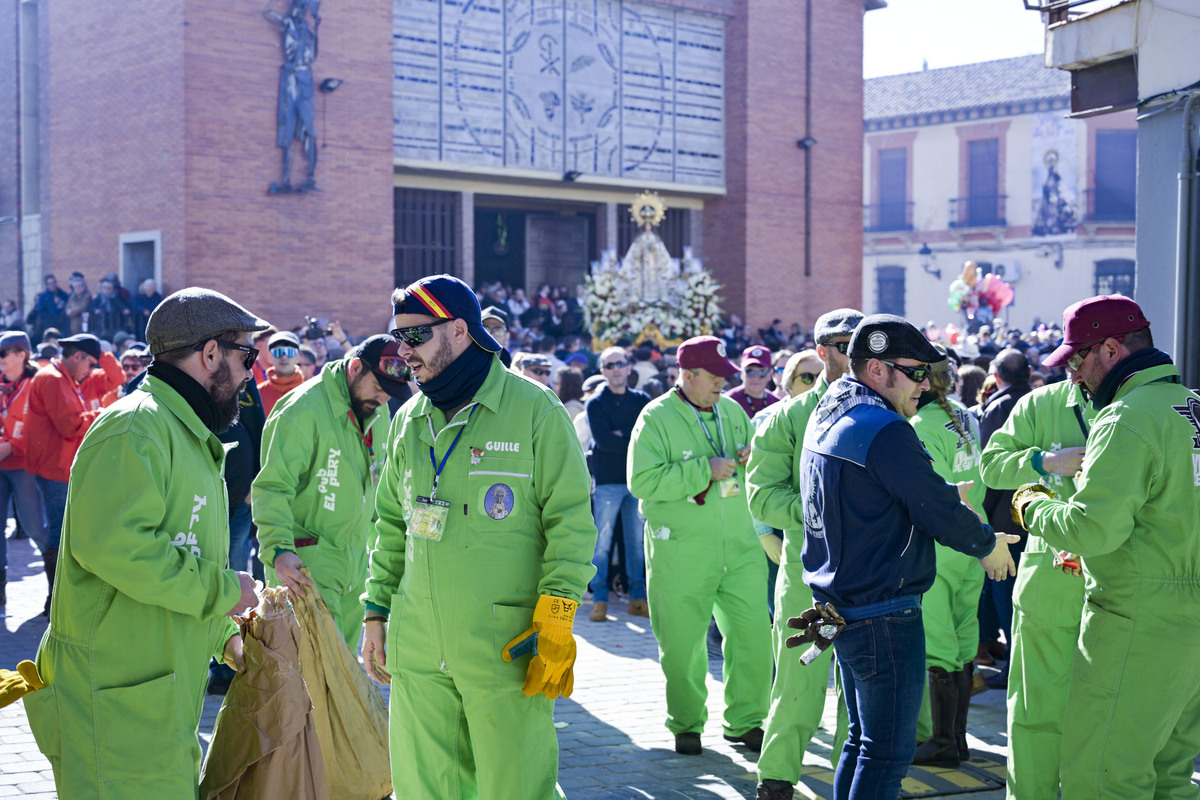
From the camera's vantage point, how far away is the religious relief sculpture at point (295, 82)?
20906 millimetres

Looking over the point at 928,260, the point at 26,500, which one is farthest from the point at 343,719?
the point at 928,260

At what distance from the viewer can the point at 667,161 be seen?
87.9ft

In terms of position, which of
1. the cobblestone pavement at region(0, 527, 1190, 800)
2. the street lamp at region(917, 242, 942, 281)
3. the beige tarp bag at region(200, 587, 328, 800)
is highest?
the street lamp at region(917, 242, 942, 281)

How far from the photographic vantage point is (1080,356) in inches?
175

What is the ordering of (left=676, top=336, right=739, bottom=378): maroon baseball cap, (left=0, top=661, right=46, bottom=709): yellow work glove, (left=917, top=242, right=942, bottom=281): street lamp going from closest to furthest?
(left=0, top=661, right=46, bottom=709): yellow work glove, (left=676, top=336, right=739, bottom=378): maroon baseball cap, (left=917, top=242, right=942, bottom=281): street lamp

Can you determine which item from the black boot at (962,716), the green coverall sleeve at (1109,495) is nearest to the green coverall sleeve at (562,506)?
the green coverall sleeve at (1109,495)

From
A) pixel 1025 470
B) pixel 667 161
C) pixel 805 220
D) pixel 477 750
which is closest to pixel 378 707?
pixel 477 750

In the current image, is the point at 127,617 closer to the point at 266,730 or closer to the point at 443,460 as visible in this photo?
the point at 266,730

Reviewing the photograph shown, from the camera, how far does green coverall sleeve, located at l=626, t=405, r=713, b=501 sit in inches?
243

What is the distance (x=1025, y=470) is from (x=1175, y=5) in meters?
4.29

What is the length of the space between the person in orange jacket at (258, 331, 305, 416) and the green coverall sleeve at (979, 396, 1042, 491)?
17.2 ft

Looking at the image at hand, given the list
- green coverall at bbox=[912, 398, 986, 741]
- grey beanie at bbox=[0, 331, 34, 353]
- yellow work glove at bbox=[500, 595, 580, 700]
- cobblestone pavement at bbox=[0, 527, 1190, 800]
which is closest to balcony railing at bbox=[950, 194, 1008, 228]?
cobblestone pavement at bbox=[0, 527, 1190, 800]

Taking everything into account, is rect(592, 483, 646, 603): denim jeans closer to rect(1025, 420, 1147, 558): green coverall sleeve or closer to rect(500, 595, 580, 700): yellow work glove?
rect(1025, 420, 1147, 558): green coverall sleeve

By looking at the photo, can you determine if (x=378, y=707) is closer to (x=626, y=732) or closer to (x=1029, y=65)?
(x=626, y=732)
